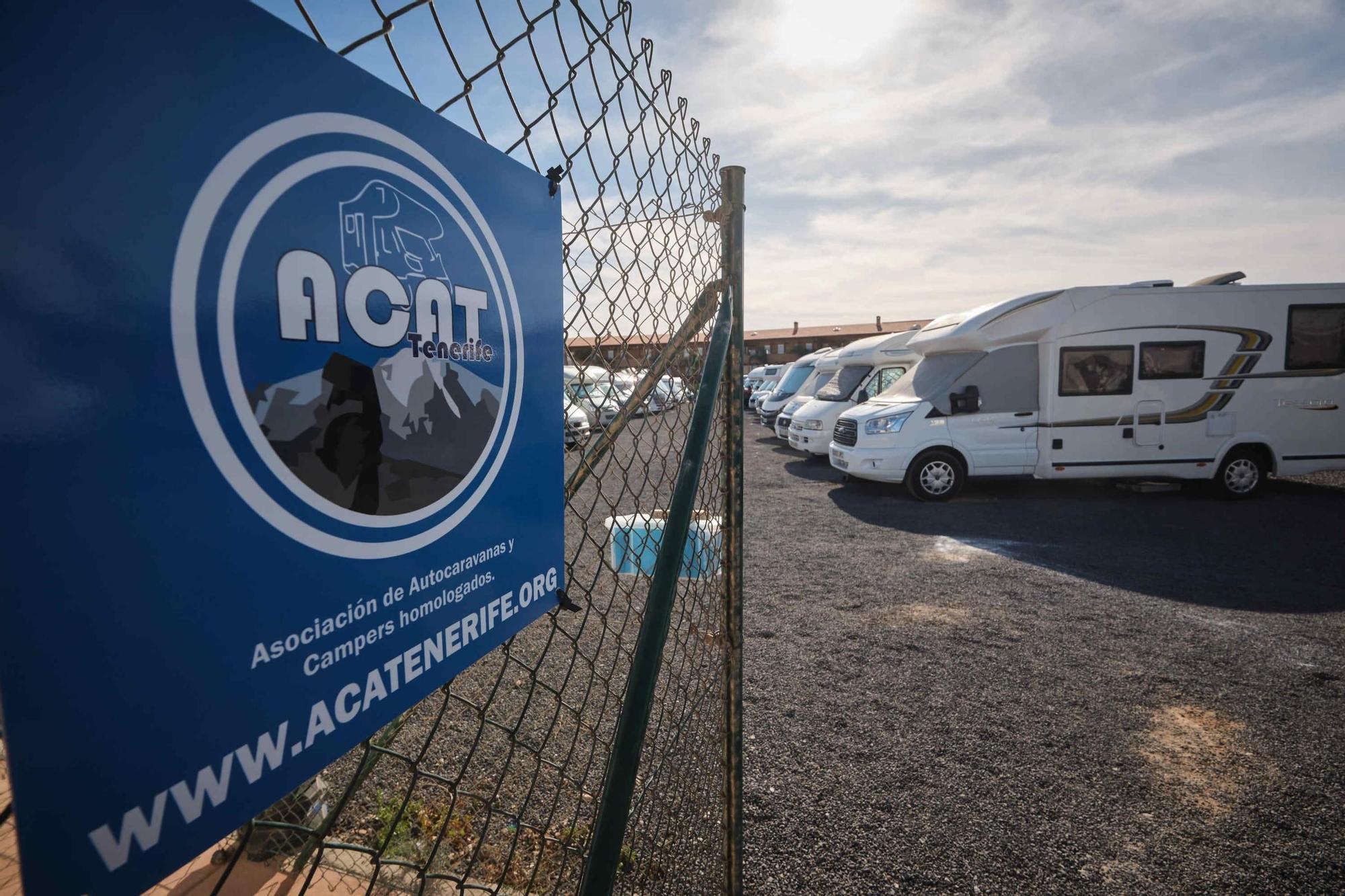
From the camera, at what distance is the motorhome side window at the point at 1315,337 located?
891cm

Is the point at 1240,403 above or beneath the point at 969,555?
above

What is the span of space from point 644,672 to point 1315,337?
1173 centimetres

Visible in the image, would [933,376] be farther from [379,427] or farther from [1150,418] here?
[379,427]

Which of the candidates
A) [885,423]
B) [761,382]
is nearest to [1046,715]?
[885,423]

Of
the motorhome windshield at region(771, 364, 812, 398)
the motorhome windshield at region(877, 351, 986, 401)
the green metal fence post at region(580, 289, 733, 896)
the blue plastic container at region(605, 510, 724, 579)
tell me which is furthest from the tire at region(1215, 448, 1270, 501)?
the green metal fence post at region(580, 289, 733, 896)

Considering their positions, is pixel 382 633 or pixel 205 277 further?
pixel 382 633

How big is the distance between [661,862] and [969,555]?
17.5 ft

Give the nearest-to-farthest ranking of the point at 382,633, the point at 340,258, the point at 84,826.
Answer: the point at 84,826 < the point at 340,258 < the point at 382,633

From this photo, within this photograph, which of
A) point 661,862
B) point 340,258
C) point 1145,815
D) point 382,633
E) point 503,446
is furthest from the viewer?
point 1145,815

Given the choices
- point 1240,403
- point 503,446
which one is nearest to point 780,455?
point 1240,403

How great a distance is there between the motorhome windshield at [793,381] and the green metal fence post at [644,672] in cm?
1654

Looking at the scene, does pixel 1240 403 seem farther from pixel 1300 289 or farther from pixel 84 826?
pixel 84 826

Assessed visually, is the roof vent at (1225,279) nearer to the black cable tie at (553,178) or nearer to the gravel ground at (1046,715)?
the gravel ground at (1046,715)

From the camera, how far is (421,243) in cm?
88
